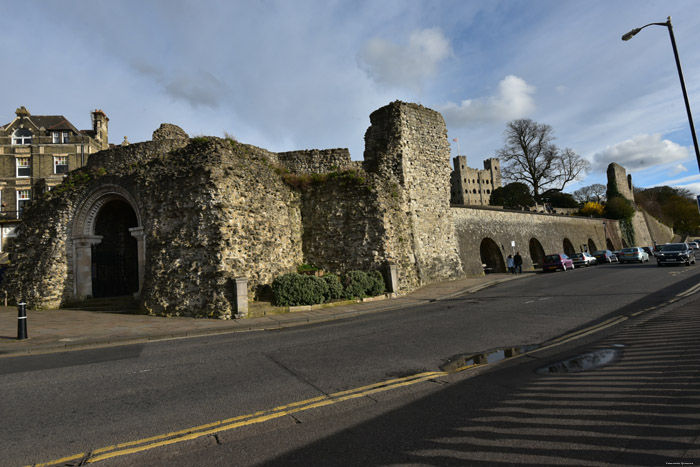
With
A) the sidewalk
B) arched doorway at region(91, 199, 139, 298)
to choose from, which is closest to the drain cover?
the sidewalk

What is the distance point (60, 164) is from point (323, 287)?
117ft

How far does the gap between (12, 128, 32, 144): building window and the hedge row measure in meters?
37.8

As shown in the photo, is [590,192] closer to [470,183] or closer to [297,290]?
[470,183]

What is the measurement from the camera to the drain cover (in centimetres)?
568

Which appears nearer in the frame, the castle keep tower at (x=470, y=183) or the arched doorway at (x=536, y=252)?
the arched doorway at (x=536, y=252)

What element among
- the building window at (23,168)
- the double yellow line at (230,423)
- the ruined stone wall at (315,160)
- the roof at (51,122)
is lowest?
the double yellow line at (230,423)

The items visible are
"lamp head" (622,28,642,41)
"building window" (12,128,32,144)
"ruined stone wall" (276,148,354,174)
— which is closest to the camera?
"lamp head" (622,28,642,41)

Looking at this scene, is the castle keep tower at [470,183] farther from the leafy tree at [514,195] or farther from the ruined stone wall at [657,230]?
the ruined stone wall at [657,230]

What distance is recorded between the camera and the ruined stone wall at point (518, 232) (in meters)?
26.6

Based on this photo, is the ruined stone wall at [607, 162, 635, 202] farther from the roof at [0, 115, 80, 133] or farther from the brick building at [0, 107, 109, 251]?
the roof at [0, 115, 80, 133]

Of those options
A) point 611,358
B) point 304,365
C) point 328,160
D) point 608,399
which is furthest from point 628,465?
point 328,160

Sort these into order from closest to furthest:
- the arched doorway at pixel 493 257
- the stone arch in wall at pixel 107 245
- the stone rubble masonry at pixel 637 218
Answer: the stone arch in wall at pixel 107 245
the arched doorway at pixel 493 257
the stone rubble masonry at pixel 637 218

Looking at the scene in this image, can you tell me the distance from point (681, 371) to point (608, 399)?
1637mm

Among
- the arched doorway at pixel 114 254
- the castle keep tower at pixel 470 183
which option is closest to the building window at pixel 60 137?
the arched doorway at pixel 114 254
